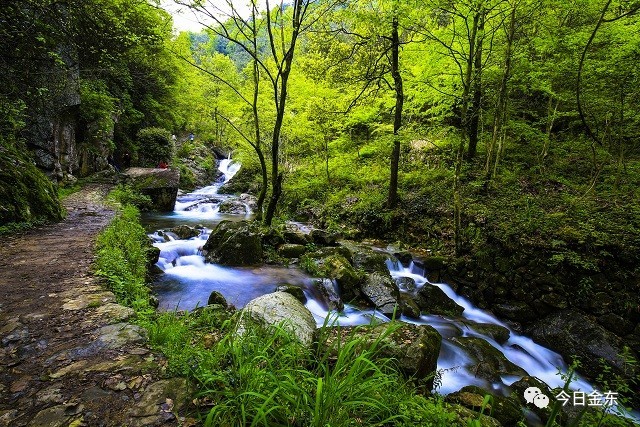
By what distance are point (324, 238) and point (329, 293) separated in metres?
3.79

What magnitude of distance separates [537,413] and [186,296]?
648 centimetres

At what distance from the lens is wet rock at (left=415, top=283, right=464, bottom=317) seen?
7352mm

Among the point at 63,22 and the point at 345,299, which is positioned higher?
the point at 63,22

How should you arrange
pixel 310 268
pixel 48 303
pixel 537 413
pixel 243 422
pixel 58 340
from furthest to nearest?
pixel 310 268, pixel 537 413, pixel 48 303, pixel 58 340, pixel 243 422

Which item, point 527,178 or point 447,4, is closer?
point 447,4

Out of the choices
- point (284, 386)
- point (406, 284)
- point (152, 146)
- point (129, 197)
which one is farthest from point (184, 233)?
point (152, 146)

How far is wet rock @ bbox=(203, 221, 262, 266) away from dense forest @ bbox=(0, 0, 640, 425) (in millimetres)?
1490

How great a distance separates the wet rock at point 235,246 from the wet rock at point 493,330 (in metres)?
5.57

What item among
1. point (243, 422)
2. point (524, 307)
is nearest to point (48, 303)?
point (243, 422)

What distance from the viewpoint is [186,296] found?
6.67 meters

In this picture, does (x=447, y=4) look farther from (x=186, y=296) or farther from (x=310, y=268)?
(x=186, y=296)

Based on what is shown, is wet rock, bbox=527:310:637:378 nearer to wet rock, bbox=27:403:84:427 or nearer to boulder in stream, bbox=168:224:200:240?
wet rock, bbox=27:403:84:427

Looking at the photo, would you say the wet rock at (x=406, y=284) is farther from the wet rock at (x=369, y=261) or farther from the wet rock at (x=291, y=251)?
the wet rock at (x=291, y=251)

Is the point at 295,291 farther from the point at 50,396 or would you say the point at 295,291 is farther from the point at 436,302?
the point at 50,396
